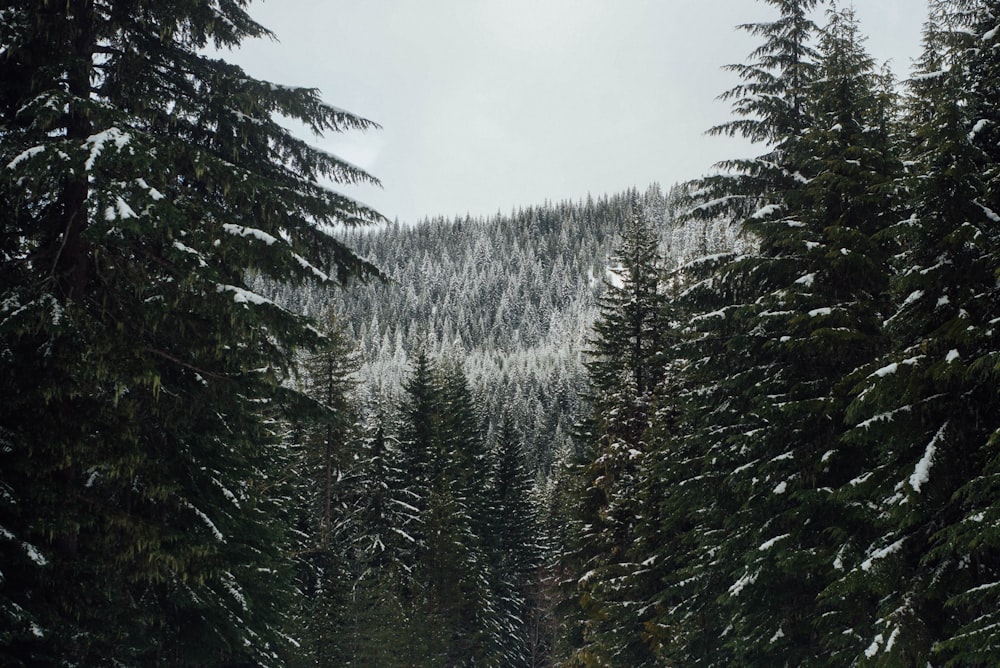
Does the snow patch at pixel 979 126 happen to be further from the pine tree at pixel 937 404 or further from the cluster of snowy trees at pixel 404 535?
the cluster of snowy trees at pixel 404 535

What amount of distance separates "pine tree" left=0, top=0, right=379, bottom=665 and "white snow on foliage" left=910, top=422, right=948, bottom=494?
7.77 metres

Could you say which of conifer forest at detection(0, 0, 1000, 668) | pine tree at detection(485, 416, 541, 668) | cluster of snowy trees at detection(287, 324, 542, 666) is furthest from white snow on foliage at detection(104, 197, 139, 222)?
pine tree at detection(485, 416, 541, 668)

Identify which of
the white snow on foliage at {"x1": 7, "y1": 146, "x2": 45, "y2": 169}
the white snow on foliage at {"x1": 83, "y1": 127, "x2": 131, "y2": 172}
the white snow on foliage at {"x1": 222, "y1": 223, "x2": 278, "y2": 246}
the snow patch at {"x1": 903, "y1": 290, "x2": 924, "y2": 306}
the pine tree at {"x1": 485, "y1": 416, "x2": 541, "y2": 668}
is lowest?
the pine tree at {"x1": 485, "y1": 416, "x2": 541, "y2": 668}

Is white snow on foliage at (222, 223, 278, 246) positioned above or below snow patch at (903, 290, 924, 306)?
above

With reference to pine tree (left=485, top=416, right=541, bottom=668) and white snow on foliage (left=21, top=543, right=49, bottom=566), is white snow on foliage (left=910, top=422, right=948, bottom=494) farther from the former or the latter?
pine tree (left=485, top=416, right=541, bottom=668)

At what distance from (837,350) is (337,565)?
21.7 meters

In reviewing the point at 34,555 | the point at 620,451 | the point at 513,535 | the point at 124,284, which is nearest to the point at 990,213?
the point at 124,284

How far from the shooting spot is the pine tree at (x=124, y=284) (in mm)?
7422

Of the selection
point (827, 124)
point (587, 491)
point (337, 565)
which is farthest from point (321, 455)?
point (827, 124)

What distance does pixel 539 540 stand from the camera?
48.7 meters

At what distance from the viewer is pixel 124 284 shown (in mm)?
9039

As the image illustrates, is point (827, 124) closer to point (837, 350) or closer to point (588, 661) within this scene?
point (837, 350)

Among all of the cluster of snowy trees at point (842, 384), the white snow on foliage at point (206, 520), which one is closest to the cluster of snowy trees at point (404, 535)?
the cluster of snowy trees at point (842, 384)

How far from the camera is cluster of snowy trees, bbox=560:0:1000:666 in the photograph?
852 cm
